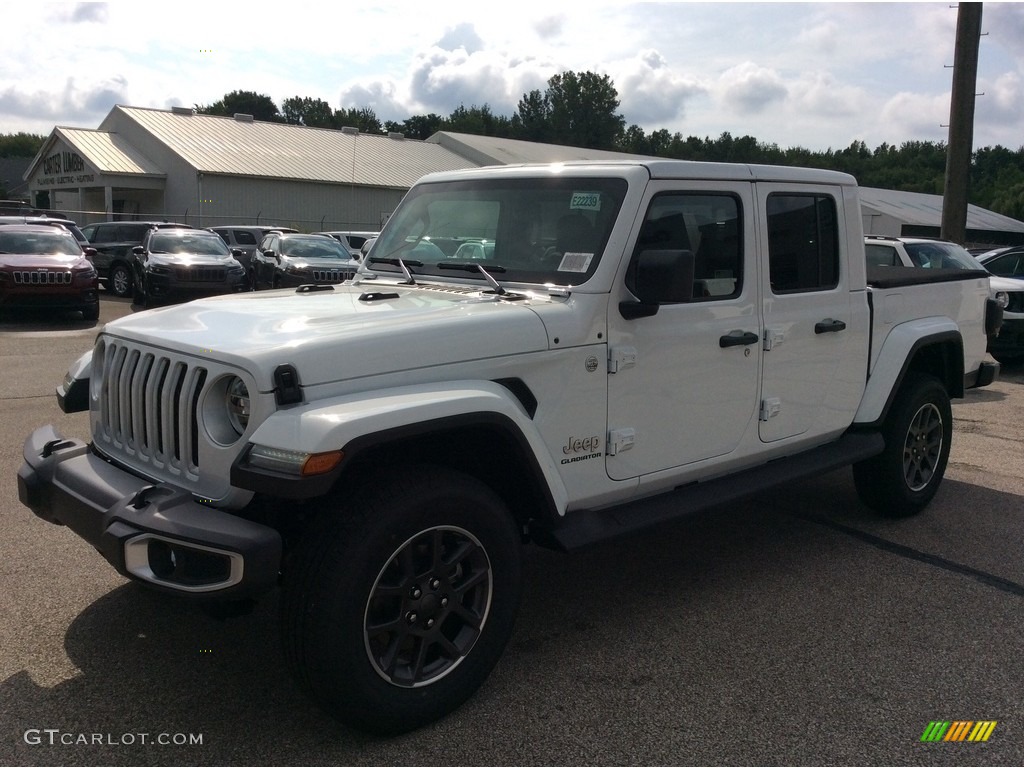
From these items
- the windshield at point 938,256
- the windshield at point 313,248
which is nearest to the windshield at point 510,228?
the windshield at point 938,256

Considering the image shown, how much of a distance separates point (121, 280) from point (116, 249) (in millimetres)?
1131

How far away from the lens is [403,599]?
304 centimetres

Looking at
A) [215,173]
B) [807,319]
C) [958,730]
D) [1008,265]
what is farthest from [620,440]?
[215,173]

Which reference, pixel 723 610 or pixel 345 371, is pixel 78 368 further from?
pixel 723 610

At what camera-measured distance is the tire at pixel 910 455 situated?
5.27m

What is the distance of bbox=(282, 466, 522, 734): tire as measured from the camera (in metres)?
2.82

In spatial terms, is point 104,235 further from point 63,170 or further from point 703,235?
point 703,235

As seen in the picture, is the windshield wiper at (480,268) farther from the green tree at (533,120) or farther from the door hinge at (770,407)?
the green tree at (533,120)

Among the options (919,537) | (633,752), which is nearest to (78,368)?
(633,752)

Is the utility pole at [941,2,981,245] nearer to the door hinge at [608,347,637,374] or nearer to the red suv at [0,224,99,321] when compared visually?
the door hinge at [608,347,637,374]

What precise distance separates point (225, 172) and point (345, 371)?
3164 centimetres

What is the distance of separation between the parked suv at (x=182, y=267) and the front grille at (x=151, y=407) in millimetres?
13529

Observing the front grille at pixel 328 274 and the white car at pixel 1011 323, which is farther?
the front grille at pixel 328 274

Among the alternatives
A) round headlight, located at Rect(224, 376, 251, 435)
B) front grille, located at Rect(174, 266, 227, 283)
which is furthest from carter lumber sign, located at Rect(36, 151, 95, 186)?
round headlight, located at Rect(224, 376, 251, 435)
